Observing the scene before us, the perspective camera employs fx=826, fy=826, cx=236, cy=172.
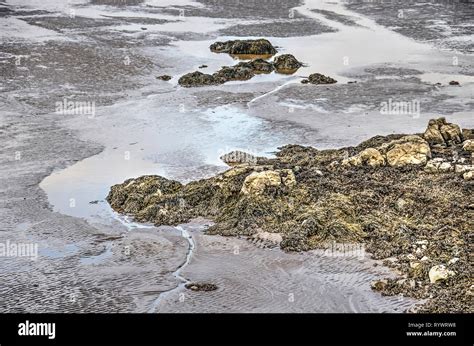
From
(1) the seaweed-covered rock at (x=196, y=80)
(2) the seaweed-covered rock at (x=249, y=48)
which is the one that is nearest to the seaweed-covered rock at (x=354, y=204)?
Result: (1) the seaweed-covered rock at (x=196, y=80)

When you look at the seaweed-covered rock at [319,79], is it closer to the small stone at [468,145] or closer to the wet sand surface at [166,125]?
→ the wet sand surface at [166,125]

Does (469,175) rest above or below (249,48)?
above

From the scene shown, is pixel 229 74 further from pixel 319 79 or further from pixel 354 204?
pixel 354 204

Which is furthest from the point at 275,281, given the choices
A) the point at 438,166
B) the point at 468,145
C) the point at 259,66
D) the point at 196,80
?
the point at 259,66

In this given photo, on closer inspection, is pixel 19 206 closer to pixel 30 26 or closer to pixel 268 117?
pixel 268 117

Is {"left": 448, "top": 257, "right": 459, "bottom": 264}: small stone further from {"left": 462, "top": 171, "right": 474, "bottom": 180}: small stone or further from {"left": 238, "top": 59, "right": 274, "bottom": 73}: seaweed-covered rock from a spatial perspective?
{"left": 238, "top": 59, "right": 274, "bottom": 73}: seaweed-covered rock

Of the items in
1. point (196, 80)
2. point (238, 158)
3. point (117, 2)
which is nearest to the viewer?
point (238, 158)
